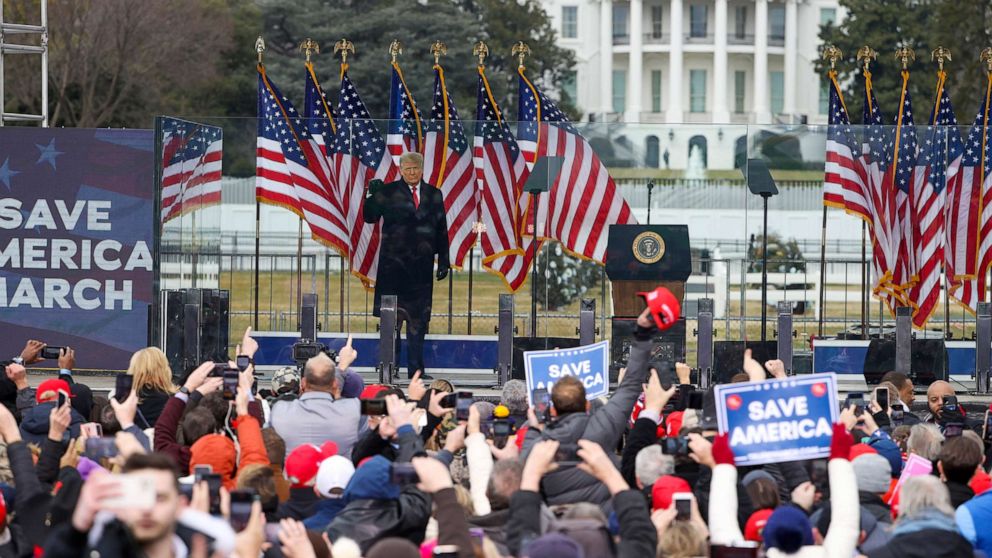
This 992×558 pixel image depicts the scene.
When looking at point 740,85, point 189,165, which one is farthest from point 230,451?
point 740,85

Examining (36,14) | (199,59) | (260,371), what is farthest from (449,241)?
(199,59)

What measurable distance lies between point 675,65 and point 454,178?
91.4 metres

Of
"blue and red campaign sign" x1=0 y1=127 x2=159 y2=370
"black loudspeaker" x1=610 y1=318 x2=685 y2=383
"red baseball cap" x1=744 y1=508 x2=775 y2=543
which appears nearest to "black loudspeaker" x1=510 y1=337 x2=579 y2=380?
"black loudspeaker" x1=610 y1=318 x2=685 y2=383

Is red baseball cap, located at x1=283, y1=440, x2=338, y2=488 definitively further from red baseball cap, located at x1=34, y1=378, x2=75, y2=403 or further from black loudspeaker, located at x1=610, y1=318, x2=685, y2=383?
black loudspeaker, located at x1=610, y1=318, x2=685, y2=383

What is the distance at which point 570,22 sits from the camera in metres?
112

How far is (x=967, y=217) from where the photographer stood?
2053cm

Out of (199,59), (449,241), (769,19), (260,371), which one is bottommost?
(260,371)

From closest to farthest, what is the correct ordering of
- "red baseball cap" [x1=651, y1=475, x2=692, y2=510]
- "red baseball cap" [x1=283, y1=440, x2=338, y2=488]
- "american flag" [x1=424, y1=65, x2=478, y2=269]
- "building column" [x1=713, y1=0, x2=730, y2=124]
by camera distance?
"red baseball cap" [x1=651, y1=475, x2=692, y2=510], "red baseball cap" [x1=283, y1=440, x2=338, y2=488], "american flag" [x1=424, y1=65, x2=478, y2=269], "building column" [x1=713, y1=0, x2=730, y2=124]

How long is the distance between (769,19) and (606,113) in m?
14.2

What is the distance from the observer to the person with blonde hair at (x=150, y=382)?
36.8ft

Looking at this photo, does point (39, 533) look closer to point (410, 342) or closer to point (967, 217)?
point (410, 342)

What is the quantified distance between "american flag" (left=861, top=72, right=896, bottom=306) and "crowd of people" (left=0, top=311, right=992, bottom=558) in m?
9.62

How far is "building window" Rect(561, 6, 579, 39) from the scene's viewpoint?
112m

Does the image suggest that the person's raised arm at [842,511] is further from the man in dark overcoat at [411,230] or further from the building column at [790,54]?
the building column at [790,54]
